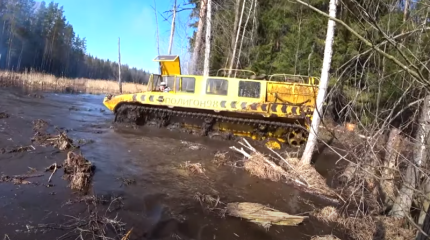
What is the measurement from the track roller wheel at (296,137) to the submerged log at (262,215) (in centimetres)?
539

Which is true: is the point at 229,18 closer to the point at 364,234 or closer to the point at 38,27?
the point at 364,234

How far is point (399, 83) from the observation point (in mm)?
2184

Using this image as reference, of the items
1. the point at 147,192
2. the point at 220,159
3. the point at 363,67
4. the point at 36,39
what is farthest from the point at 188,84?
the point at 36,39

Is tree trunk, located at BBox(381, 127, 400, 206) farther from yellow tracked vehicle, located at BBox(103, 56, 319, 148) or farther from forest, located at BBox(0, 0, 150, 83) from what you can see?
forest, located at BBox(0, 0, 150, 83)

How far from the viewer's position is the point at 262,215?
15.6 ft

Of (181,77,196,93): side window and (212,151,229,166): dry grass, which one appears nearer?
(212,151,229,166): dry grass

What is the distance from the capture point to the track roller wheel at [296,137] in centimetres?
1009

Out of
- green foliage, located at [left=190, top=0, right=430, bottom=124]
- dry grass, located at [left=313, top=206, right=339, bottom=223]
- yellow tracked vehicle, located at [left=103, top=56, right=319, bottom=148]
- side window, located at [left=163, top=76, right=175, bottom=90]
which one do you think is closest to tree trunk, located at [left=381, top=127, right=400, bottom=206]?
green foliage, located at [left=190, top=0, right=430, bottom=124]

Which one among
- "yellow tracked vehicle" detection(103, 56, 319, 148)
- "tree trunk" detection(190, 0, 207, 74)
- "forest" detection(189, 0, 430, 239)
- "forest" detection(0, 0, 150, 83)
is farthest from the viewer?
"forest" detection(0, 0, 150, 83)

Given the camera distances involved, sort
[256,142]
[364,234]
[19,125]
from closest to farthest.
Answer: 1. [364,234]
2. [19,125]
3. [256,142]

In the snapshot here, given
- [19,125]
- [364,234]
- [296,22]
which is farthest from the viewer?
[296,22]

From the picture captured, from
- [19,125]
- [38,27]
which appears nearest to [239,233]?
[19,125]

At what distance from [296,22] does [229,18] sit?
15.1ft

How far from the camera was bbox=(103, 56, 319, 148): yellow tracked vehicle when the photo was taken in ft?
32.8
